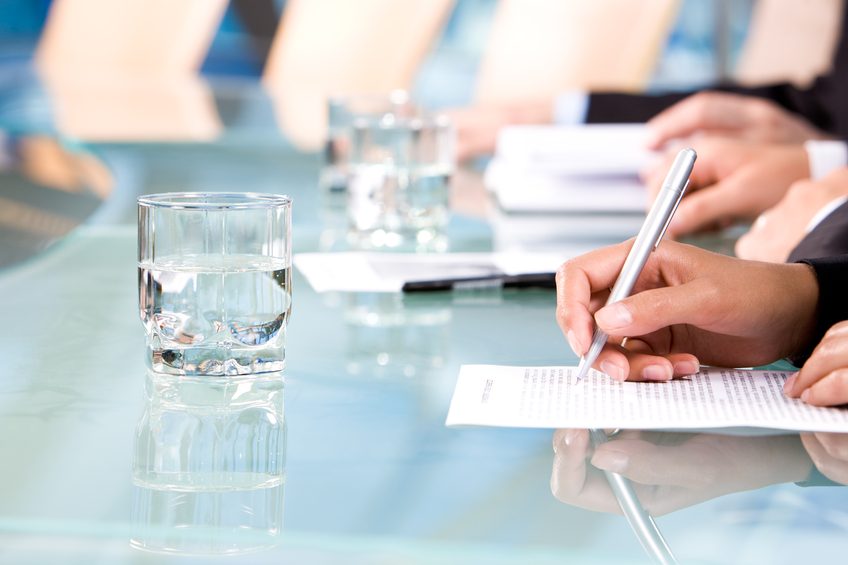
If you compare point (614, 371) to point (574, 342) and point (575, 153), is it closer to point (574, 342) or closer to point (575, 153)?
point (574, 342)

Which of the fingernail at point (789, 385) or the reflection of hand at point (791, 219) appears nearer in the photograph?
the fingernail at point (789, 385)

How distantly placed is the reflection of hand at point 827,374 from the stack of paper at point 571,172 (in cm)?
83

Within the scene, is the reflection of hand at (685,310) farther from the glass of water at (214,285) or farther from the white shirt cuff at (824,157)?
the white shirt cuff at (824,157)

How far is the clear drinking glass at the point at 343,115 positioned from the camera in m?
1.59

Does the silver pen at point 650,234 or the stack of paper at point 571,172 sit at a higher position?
the silver pen at point 650,234

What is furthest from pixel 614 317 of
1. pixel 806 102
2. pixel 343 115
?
pixel 806 102

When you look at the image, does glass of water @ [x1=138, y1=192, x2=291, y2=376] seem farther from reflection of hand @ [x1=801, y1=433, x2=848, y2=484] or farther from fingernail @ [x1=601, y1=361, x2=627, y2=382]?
reflection of hand @ [x1=801, y1=433, x2=848, y2=484]

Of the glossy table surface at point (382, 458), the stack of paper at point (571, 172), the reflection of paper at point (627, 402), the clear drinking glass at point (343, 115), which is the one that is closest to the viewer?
the glossy table surface at point (382, 458)

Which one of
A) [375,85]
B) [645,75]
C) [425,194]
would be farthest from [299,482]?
[645,75]

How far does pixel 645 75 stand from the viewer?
6141 millimetres

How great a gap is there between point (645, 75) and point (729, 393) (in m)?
5.64

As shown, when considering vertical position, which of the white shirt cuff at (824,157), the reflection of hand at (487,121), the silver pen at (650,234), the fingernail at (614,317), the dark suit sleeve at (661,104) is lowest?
the reflection of hand at (487,121)

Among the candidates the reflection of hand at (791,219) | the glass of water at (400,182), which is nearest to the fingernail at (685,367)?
the reflection of hand at (791,219)

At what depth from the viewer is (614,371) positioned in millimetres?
701
